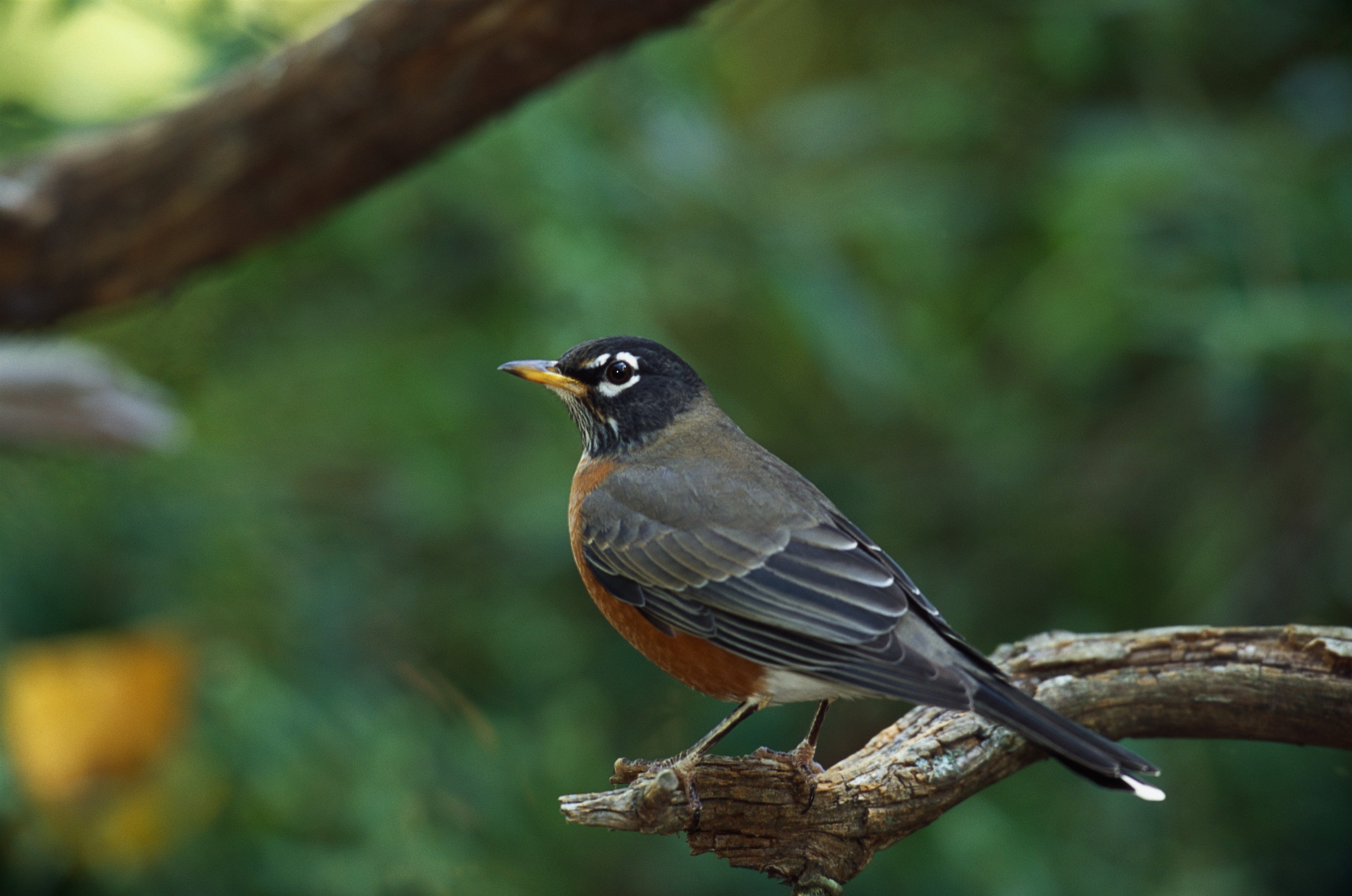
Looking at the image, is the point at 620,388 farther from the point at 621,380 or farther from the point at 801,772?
the point at 801,772

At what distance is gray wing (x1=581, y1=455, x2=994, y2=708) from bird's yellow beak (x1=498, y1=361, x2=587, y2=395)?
0.27m

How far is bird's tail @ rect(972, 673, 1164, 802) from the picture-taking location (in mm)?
2061

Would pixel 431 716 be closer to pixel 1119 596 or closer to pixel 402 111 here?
pixel 402 111

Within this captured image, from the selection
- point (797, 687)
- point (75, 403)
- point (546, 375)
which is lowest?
point (797, 687)

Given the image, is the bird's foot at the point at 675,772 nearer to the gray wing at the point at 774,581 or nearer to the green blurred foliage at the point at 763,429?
the gray wing at the point at 774,581

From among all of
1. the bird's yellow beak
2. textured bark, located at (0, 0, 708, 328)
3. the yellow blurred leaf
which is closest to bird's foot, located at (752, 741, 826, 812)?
the bird's yellow beak

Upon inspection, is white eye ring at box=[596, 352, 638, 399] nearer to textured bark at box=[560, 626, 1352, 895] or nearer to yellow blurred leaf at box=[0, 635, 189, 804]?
textured bark at box=[560, 626, 1352, 895]

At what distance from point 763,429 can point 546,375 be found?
8.93ft

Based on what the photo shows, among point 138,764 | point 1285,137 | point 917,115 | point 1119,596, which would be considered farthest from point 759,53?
point 138,764

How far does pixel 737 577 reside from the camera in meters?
2.62

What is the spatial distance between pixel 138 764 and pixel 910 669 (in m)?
3.67

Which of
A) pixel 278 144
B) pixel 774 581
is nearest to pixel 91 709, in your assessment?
pixel 278 144

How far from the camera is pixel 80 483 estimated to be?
545cm

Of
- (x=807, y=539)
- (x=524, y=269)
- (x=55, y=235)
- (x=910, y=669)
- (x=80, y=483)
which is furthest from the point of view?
(x=80, y=483)
